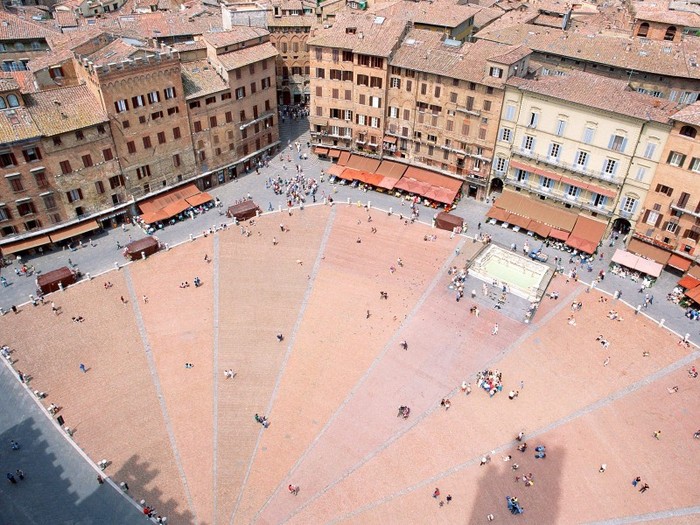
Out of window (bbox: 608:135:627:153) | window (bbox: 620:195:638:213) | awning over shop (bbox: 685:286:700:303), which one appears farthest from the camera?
window (bbox: 620:195:638:213)

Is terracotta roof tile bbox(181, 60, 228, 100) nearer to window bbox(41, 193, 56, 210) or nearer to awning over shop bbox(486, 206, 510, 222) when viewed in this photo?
window bbox(41, 193, 56, 210)

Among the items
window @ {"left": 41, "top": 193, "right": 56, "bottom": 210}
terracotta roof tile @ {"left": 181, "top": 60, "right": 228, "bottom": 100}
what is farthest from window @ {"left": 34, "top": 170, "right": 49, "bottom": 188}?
terracotta roof tile @ {"left": 181, "top": 60, "right": 228, "bottom": 100}

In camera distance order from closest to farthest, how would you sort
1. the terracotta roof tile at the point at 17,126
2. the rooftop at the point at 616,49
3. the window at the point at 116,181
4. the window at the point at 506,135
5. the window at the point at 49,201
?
the terracotta roof tile at the point at 17,126
the window at the point at 49,201
the window at the point at 116,181
the window at the point at 506,135
the rooftop at the point at 616,49

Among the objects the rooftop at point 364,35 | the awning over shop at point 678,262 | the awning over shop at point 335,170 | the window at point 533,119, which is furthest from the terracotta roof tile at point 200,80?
the awning over shop at point 678,262

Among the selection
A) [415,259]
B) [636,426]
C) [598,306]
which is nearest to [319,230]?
[415,259]

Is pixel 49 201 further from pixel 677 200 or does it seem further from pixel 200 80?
pixel 677 200

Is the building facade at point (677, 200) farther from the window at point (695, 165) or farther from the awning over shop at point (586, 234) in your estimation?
the awning over shop at point (586, 234)

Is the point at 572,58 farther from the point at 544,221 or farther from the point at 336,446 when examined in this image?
the point at 336,446
